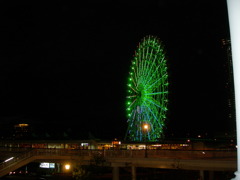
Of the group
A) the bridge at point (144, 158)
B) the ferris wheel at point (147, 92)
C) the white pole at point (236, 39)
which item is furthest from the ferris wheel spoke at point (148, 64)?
the white pole at point (236, 39)

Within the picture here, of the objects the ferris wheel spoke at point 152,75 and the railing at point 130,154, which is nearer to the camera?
the railing at point 130,154

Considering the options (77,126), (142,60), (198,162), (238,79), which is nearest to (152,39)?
(142,60)

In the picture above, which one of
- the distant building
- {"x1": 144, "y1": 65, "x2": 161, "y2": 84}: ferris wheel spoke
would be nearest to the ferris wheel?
{"x1": 144, "y1": 65, "x2": 161, "y2": 84}: ferris wheel spoke

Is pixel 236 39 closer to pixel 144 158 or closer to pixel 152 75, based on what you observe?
pixel 144 158

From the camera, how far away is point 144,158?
25.5 m

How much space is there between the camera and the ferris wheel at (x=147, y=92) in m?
41.5

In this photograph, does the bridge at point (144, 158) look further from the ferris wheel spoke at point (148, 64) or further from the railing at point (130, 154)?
the ferris wheel spoke at point (148, 64)

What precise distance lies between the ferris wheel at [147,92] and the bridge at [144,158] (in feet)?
46.7

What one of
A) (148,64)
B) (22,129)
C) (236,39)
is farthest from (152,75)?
(22,129)

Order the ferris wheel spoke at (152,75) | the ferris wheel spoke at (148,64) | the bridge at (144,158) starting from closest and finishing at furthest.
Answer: the bridge at (144,158)
the ferris wheel spoke at (152,75)
the ferris wheel spoke at (148,64)

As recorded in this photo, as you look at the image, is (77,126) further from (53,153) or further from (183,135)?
(53,153)

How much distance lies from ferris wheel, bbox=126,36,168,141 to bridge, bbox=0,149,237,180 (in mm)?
14237

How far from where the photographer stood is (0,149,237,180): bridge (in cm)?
2290

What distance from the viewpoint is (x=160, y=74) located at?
42562 mm
